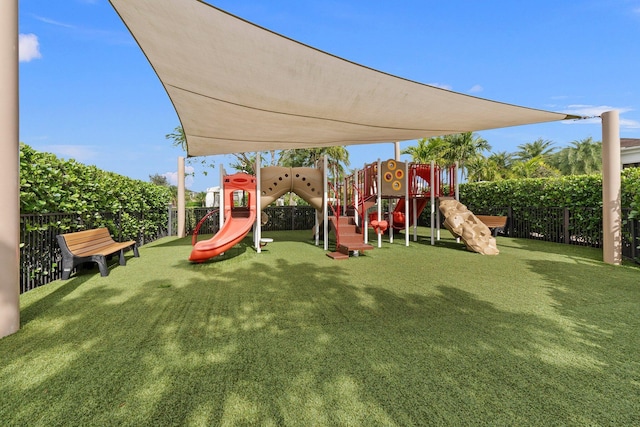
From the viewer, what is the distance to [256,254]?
696 centimetres

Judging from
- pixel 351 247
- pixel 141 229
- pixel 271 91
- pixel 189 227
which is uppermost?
pixel 271 91

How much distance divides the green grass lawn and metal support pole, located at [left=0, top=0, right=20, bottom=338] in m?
0.34

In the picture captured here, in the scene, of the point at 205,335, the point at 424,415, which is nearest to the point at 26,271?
the point at 205,335

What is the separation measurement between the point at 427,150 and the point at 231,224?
76.9 feet

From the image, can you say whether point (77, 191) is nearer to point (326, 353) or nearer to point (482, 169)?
point (326, 353)

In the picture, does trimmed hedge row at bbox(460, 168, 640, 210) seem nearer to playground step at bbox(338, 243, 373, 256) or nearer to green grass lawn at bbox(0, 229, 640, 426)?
green grass lawn at bbox(0, 229, 640, 426)

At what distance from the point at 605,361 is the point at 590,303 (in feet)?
5.34

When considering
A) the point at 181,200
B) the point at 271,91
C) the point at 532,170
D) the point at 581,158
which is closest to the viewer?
the point at 271,91

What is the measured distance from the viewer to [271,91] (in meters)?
4.15

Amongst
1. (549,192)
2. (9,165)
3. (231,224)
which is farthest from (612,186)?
(9,165)

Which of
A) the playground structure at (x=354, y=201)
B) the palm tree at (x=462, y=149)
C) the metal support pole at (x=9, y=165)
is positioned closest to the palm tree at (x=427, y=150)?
the palm tree at (x=462, y=149)

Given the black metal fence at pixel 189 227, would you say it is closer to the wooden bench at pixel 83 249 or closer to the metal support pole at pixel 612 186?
the wooden bench at pixel 83 249

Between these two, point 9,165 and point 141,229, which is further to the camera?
point 141,229

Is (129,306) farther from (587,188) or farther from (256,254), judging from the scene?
(587,188)
